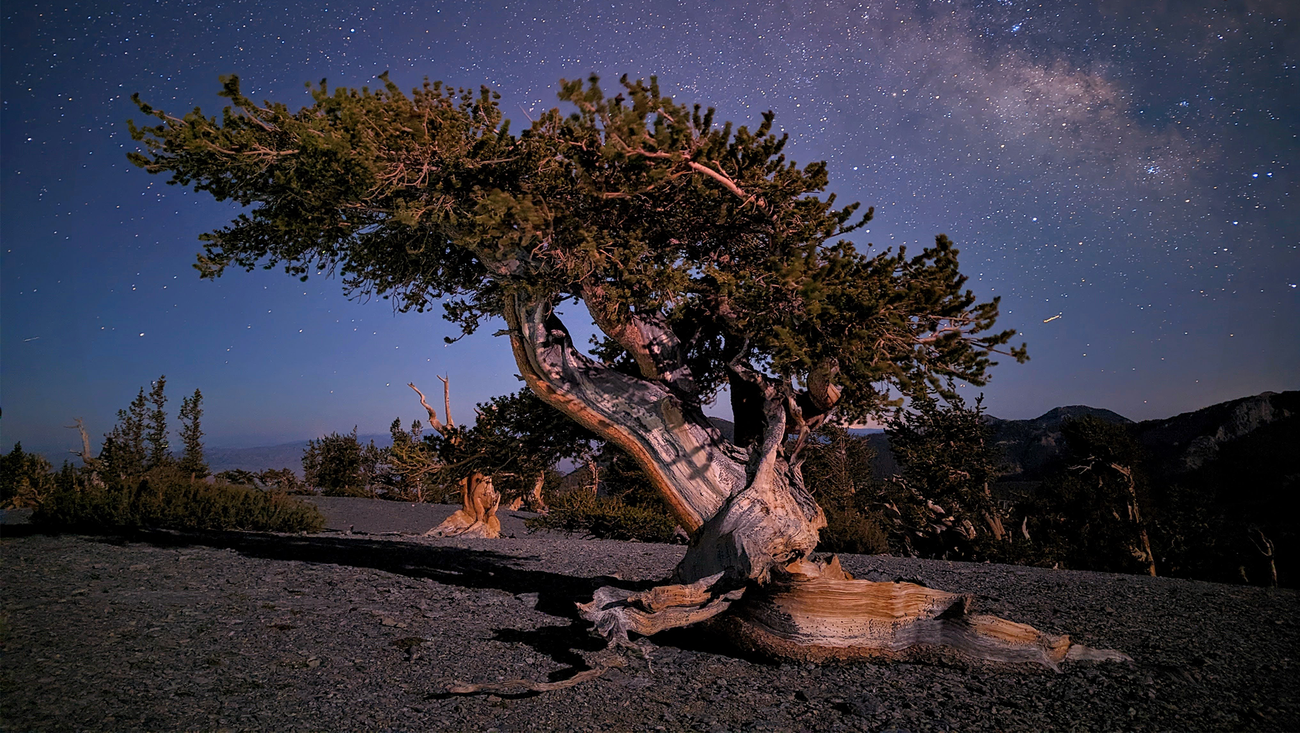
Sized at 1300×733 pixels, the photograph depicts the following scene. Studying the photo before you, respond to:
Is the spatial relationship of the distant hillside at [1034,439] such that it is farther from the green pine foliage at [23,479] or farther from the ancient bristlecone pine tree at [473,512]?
the green pine foliage at [23,479]

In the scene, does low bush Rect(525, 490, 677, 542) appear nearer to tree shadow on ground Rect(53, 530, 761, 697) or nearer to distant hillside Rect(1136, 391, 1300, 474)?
tree shadow on ground Rect(53, 530, 761, 697)

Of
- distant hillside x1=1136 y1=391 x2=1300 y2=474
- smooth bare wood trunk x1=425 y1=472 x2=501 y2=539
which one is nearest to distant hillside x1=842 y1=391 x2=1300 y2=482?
distant hillside x1=1136 y1=391 x2=1300 y2=474

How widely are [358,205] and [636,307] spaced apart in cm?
338

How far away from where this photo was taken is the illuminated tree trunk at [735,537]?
5.22 metres

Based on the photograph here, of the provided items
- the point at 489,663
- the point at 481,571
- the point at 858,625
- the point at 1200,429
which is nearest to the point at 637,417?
the point at 489,663

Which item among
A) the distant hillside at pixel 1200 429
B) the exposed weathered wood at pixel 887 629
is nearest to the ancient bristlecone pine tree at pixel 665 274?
the exposed weathered wood at pixel 887 629

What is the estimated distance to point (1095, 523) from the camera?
15422 mm

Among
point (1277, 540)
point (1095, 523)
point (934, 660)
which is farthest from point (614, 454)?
point (1277, 540)

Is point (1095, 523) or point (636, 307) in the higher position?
point (636, 307)

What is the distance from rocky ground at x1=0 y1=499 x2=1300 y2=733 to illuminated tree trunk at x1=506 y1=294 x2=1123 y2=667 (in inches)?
10.5

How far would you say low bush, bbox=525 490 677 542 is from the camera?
53.9ft

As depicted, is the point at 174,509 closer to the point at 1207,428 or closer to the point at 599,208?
the point at 599,208

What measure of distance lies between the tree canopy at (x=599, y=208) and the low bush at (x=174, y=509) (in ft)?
30.2

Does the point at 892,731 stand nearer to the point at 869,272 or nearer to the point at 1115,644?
the point at 1115,644
